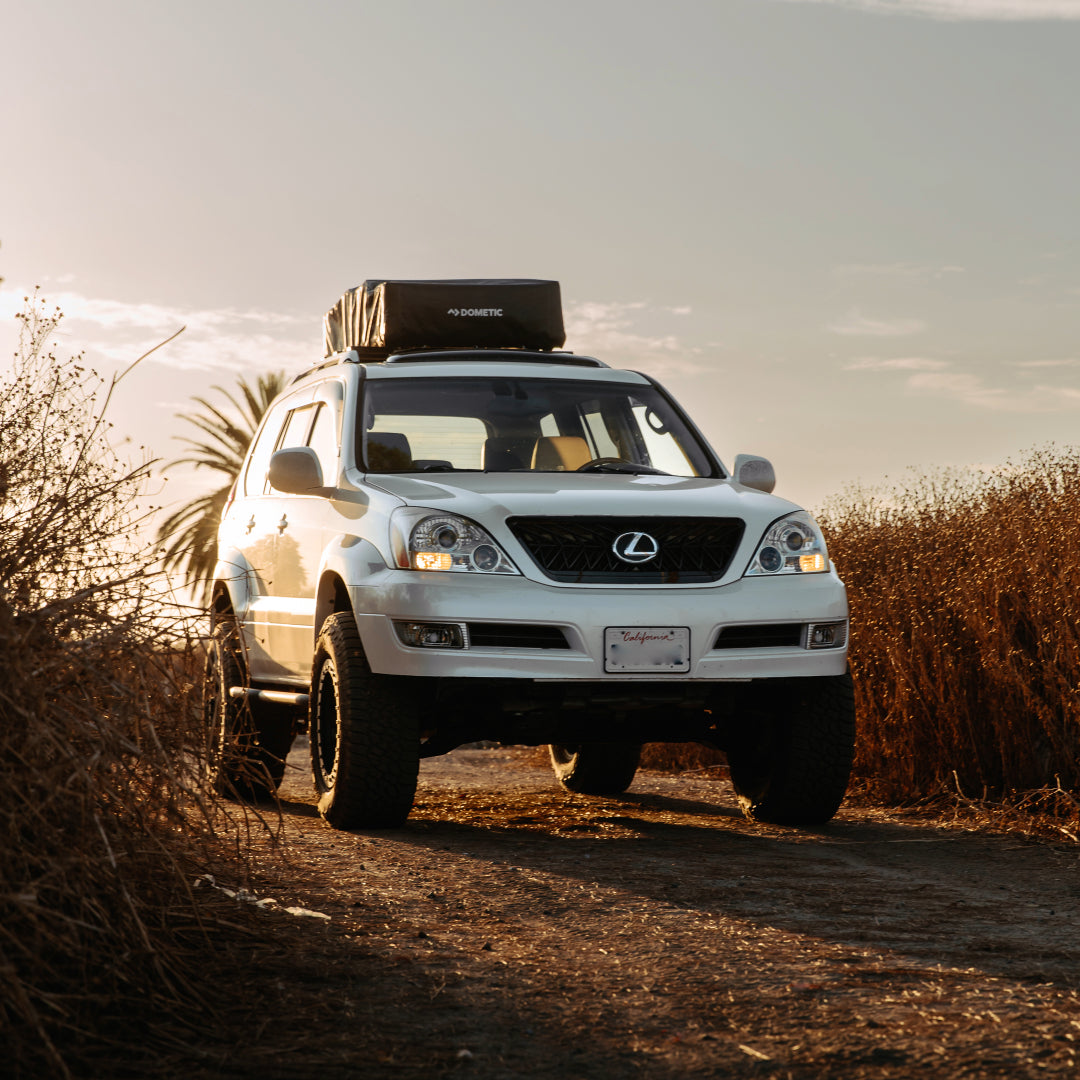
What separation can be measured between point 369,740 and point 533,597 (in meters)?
0.91

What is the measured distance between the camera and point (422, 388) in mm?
7699

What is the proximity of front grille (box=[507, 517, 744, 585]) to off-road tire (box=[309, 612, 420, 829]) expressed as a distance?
817 mm

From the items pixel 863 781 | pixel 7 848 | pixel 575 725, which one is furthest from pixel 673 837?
pixel 7 848

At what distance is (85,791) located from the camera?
11.9 ft

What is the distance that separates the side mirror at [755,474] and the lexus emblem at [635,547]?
1.15 meters

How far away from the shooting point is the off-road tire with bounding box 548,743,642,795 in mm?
9055

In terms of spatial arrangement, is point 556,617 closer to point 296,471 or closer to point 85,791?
point 296,471

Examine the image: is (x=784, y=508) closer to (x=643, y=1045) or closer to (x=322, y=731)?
(x=322, y=731)

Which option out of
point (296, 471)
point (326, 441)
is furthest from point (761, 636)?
point (326, 441)

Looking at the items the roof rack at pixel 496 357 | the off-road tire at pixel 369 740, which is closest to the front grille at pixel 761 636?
the off-road tire at pixel 369 740

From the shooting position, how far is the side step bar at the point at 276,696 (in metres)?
7.47

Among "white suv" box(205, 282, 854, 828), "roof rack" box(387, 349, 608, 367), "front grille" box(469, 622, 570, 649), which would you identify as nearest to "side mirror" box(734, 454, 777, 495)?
"white suv" box(205, 282, 854, 828)

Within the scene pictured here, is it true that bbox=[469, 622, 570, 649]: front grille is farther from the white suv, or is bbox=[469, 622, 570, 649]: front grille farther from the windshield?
the windshield

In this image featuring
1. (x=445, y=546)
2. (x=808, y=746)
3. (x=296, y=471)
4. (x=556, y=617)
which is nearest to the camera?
(x=556, y=617)
